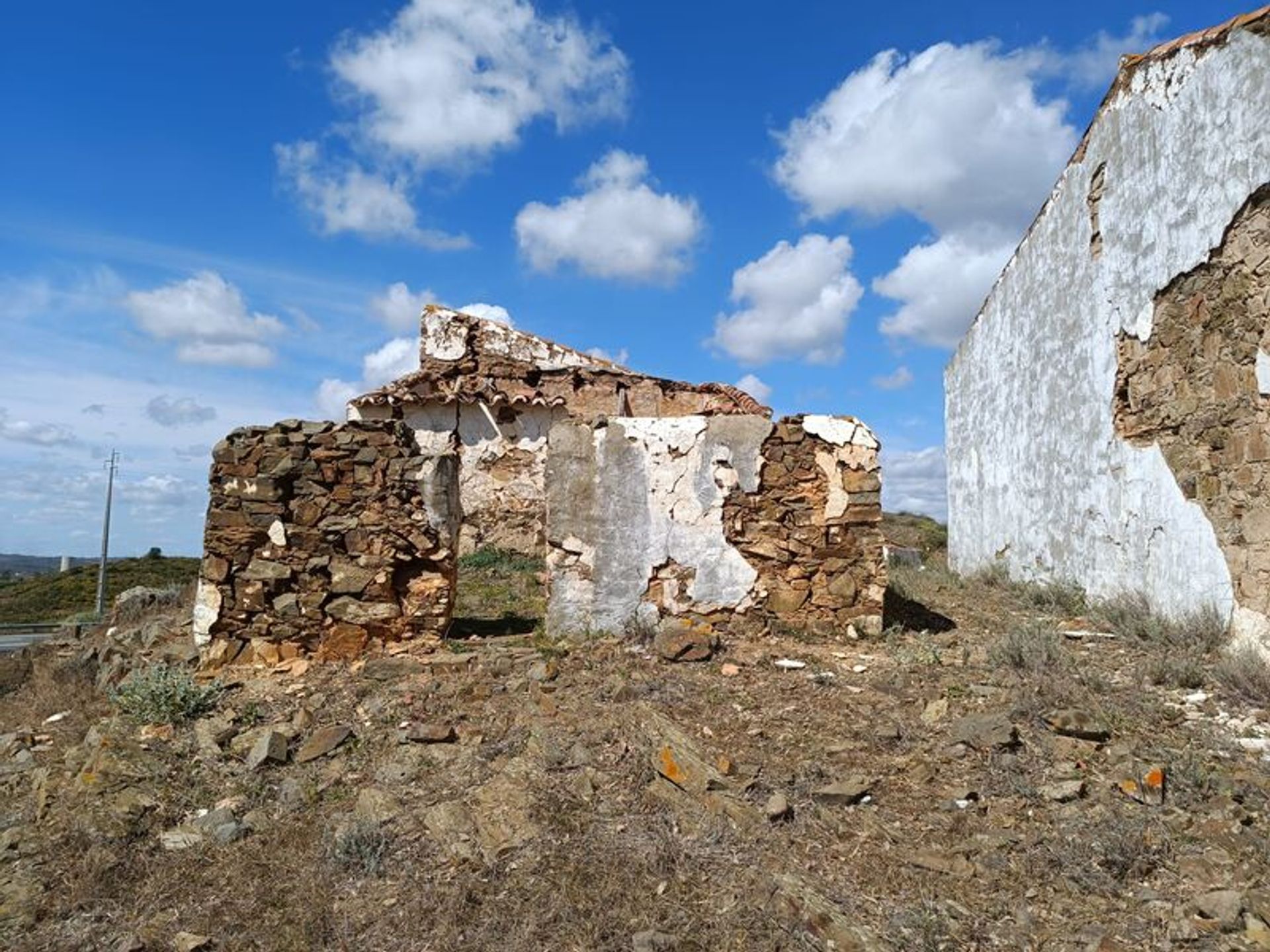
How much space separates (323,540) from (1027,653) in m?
5.56

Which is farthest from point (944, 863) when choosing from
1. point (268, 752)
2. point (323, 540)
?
point (323, 540)

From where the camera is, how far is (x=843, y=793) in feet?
14.9

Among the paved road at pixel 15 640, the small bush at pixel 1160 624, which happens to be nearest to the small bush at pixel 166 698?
the small bush at pixel 1160 624

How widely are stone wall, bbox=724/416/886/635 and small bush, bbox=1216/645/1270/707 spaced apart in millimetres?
2525

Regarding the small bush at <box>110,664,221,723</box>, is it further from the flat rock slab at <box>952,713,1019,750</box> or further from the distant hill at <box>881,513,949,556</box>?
the distant hill at <box>881,513,949,556</box>

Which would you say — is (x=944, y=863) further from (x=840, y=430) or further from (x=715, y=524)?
(x=840, y=430)

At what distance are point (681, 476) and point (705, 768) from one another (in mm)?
3114

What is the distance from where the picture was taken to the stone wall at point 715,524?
7.39m

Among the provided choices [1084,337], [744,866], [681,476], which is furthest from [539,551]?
[744,866]

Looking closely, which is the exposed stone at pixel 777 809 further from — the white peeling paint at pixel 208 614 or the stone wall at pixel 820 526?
the white peeling paint at pixel 208 614

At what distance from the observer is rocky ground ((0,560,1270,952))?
3.70 meters

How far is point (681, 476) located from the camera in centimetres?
744

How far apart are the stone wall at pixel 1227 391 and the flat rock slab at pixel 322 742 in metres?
6.39

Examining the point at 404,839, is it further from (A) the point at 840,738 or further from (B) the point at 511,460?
(B) the point at 511,460
